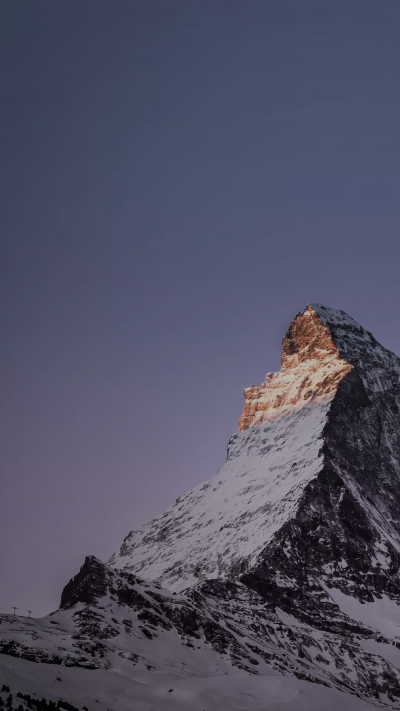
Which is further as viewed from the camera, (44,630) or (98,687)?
(44,630)

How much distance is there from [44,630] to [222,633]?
50.3 metres

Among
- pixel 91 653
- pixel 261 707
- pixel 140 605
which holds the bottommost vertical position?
pixel 261 707

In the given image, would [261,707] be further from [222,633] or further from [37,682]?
[222,633]

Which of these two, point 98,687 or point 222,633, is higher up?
point 222,633

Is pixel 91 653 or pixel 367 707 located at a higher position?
pixel 91 653

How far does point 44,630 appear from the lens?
165 metres

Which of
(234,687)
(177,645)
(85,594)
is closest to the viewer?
(234,687)

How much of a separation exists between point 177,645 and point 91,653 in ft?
114

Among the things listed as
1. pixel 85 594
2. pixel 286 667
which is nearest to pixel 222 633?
pixel 286 667

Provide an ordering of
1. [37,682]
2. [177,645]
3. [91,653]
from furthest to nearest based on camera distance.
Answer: [177,645]
[91,653]
[37,682]

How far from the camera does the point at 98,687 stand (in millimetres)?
129000

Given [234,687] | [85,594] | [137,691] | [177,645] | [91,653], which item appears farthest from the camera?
[85,594]

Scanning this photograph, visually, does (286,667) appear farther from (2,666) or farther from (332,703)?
(2,666)

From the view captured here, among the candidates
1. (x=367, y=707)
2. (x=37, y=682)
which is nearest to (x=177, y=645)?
(x=367, y=707)
